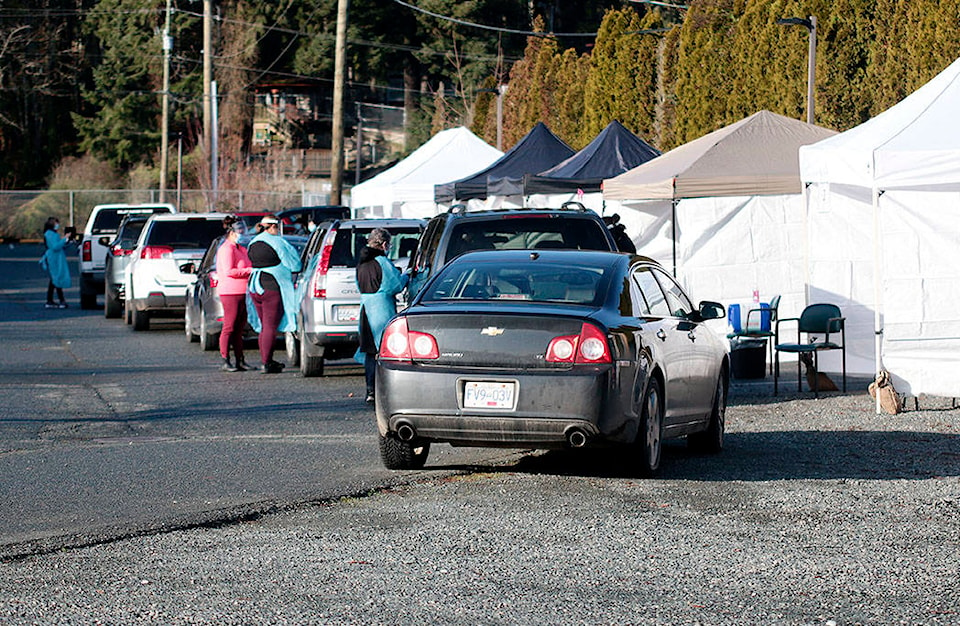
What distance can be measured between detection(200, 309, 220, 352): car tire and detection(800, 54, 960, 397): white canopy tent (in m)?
8.86

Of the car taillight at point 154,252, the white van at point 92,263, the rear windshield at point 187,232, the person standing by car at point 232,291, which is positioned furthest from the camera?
the white van at point 92,263

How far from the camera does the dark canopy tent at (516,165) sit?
91.9 feet

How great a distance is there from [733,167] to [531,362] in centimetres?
996

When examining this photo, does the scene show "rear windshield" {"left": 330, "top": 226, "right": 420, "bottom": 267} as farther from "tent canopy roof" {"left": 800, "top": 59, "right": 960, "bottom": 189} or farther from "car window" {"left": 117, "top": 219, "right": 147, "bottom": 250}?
"car window" {"left": 117, "top": 219, "right": 147, "bottom": 250}

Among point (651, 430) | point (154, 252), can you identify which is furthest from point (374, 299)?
point (154, 252)

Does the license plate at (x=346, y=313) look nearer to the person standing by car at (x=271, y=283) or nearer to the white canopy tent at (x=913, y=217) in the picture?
the person standing by car at (x=271, y=283)

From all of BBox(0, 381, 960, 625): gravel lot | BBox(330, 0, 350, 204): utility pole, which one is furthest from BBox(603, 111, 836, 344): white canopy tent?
BBox(330, 0, 350, 204): utility pole

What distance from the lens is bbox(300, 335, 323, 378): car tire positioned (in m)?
17.5

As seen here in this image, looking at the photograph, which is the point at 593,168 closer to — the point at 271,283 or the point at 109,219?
the point at 271,283

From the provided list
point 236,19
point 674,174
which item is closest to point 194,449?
point 674,174

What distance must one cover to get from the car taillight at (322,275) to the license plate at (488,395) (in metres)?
7.66

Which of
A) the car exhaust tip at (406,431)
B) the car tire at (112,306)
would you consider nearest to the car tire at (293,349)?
the car exhaust tip at (406,431)

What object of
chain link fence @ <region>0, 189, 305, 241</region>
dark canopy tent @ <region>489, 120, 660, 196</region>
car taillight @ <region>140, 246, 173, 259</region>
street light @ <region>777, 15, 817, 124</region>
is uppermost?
street light @ <region>777, 15, 817, 124</region>

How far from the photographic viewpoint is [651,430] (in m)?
10.3
